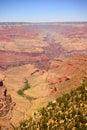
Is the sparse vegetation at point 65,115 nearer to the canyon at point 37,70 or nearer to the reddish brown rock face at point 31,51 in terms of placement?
the canyon at point 37,70

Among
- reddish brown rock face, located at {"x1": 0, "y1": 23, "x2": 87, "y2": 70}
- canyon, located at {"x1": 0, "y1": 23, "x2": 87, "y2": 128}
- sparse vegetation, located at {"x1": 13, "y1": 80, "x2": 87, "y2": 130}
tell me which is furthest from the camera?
reddish brown rock face, located at {"x1": 0, "y1": 23, "x2": 87, "y2": 70}

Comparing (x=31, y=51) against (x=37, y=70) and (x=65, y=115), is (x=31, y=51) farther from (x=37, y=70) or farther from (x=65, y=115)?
(x=65, y=115)

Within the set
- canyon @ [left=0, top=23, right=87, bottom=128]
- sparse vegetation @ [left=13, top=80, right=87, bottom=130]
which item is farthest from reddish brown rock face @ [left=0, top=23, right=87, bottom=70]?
sparse vegetation @ [left=13, top=80, right=87, bottom=130]

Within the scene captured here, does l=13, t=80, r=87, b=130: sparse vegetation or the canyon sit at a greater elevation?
l=13, t=80, r=87, b=130: sparse vegetation

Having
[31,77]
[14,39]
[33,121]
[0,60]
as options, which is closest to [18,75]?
[31,77]

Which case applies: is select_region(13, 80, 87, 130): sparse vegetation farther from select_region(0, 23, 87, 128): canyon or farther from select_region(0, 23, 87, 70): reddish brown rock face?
select_region(0, 23, 87, 70): reddish brown rock face

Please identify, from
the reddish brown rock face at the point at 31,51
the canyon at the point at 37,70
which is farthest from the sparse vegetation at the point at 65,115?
the reddish brown rock face at the point at 31,51

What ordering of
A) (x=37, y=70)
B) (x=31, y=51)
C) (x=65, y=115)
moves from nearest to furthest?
1. (x=65, y=115)
2. (x=37, y=70)
3. (x=31, y=51)

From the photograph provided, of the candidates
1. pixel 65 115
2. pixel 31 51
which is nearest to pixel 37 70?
pixel 31 51
